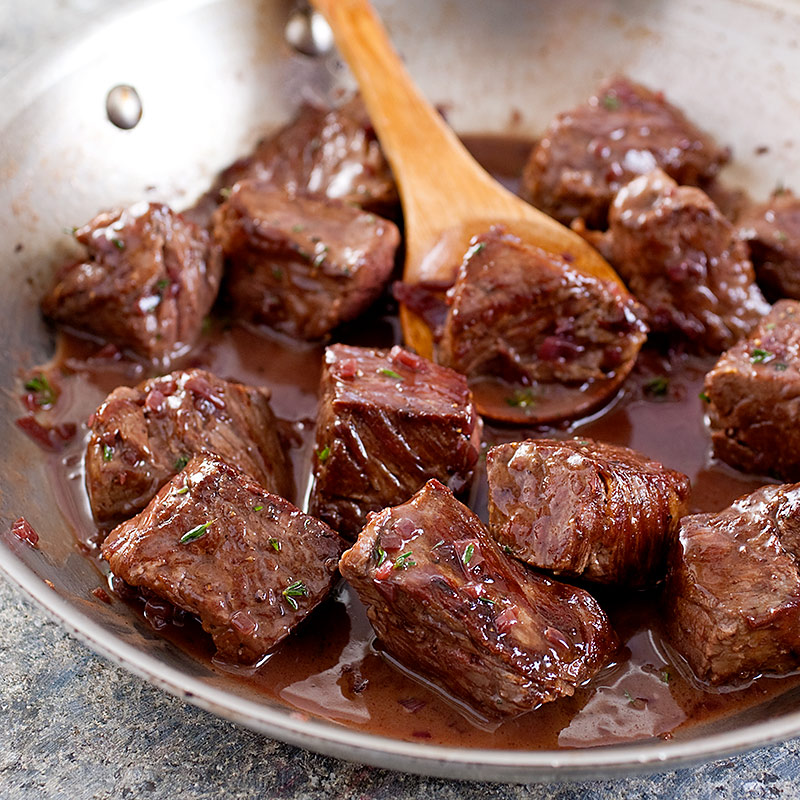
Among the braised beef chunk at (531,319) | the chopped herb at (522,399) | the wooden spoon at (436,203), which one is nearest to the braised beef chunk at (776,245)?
the wooden spoon at (436,203)

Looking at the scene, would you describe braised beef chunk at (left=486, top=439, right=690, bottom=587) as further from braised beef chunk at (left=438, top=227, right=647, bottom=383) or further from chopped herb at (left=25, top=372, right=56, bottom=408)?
chopped herb at (left=25, top=372, right=56, bottom=408)

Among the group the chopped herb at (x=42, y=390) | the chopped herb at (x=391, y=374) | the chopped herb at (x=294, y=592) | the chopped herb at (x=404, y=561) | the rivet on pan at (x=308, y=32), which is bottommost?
the chopped herb at (x=294, y=592)

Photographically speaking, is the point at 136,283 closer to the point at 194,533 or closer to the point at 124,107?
the point at 124,107

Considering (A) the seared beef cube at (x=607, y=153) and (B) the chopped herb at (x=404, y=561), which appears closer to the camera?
(B) the chopped herb at (x=404, y=561)

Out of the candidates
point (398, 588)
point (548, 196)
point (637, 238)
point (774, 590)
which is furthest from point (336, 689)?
point (548, 196)

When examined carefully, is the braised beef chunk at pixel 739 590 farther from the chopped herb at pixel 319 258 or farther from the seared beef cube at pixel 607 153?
the seared beef cube at pixel 607 153

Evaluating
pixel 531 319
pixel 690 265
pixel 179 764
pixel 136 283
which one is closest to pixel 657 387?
pixel 690 265

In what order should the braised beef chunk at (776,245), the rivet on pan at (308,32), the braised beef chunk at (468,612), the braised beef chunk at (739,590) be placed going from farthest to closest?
1. the rivet on pan at (308,32)
2. the braised beef chunk at (776,245)
3. the braised beef chunk at (739,590)
4. the braised beef chunk at (468,612)
